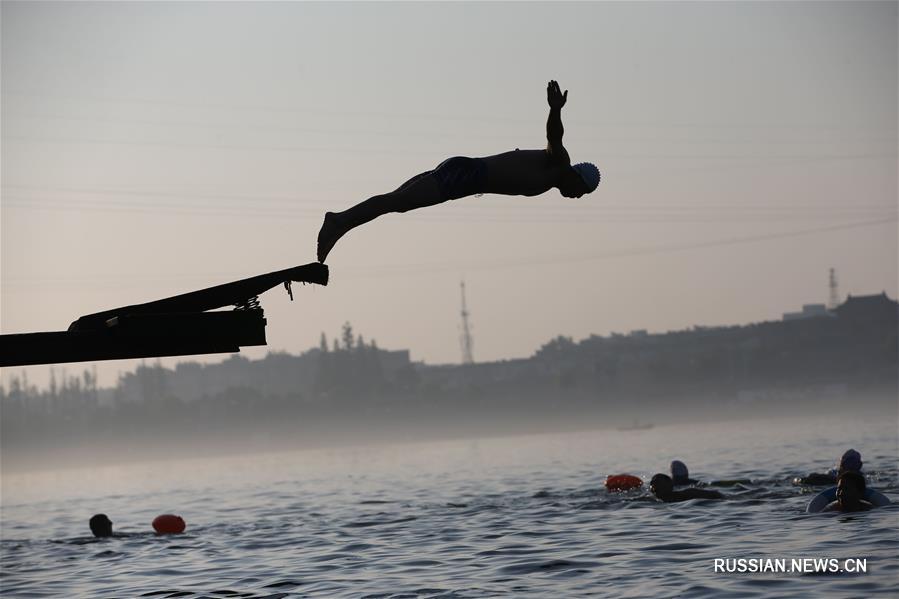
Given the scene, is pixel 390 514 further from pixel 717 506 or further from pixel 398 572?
pixel 398 572

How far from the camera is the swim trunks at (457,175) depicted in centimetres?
1082

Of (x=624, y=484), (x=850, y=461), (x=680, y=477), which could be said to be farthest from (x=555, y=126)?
(x=680, y=477)

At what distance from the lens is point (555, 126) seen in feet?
35.7

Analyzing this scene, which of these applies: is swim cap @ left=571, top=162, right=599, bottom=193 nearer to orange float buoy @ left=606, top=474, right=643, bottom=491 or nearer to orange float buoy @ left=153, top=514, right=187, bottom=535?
orange float buoy @ left=153, top=514, right=187, bottom=535

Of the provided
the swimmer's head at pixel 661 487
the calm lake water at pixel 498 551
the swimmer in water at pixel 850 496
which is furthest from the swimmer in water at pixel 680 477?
the swimmer in water at pixel 850 496

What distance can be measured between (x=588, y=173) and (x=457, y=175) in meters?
1.27

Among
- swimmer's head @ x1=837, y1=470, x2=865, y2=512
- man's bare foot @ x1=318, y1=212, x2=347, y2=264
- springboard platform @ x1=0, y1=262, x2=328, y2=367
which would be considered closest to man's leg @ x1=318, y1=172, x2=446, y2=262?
man's bare foot @ x1=318, y1=212, x2=347, y2=264

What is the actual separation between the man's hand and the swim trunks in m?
0.78

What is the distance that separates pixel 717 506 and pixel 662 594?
46.5 ft

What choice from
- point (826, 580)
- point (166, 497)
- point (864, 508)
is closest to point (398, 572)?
point (826, 580)

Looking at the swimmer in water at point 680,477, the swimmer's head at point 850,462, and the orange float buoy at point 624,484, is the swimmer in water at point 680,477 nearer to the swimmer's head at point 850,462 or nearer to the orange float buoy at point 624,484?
the orange float buoy at point 624,484

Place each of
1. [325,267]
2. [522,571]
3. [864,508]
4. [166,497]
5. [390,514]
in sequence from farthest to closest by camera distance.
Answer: [166,497] < [390,514] < [864,508] < [522,571] < [325,267]

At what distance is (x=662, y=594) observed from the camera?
60.0 feet

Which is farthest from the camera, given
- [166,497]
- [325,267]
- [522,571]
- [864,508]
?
[166,497]
